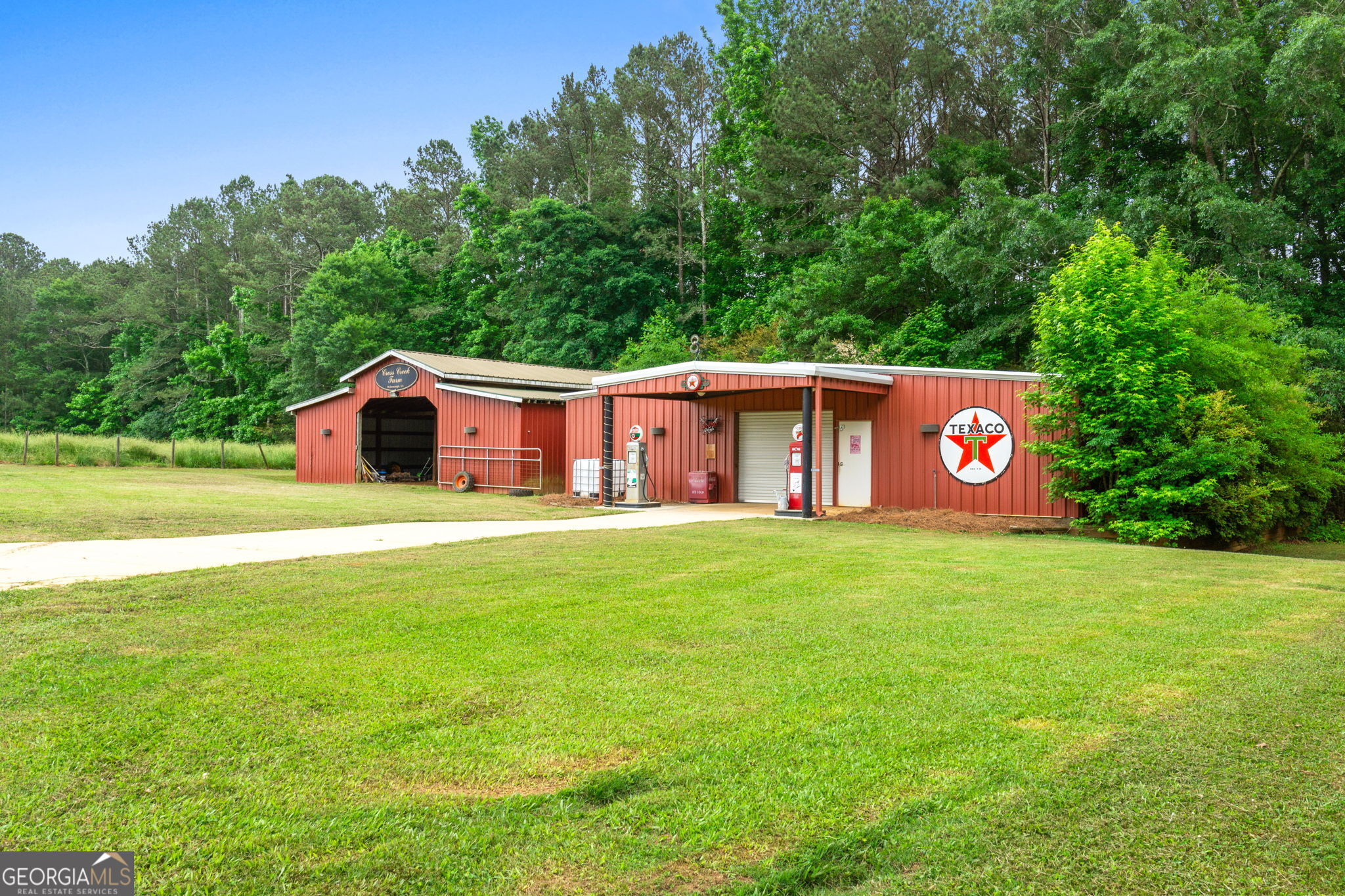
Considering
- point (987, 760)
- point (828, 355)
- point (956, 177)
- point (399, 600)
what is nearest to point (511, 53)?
point (956, 177)

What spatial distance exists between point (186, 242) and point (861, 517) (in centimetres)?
6560

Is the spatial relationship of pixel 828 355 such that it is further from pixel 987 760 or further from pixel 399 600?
pixel 987 760

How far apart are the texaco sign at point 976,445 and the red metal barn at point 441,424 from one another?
1087 cm

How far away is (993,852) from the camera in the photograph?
8.68ft

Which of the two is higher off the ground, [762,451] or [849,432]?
[849,432]

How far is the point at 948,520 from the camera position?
590 inches

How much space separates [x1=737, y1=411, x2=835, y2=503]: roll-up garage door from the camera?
19781 millimetres

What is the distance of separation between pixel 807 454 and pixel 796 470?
1385 mm

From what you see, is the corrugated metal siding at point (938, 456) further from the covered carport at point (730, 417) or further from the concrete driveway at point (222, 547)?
the concrete driveway at point (222, 547)

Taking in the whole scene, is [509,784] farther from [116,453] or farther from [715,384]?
[116,453]

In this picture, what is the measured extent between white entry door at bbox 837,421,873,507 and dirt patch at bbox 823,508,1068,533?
169 cm

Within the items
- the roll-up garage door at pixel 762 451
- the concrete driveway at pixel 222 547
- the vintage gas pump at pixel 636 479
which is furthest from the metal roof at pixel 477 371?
the concrete driveway at pixel 222 547

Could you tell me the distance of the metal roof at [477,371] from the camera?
86.7 feet

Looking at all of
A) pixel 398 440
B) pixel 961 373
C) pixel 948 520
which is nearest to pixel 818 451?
pixel 948 520
